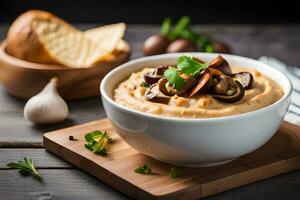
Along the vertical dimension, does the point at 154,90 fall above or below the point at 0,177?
above

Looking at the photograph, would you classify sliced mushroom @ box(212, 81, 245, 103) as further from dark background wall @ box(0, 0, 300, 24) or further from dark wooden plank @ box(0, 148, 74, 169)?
dark background wall @ box(0, 0, 300, 24)

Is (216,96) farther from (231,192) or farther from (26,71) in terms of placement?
(26,71)

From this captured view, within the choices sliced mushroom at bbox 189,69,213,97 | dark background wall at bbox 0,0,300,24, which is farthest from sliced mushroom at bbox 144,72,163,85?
dark background wall at bbox 0,0,300,24

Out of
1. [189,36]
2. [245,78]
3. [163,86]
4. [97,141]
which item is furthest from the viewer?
[189,36]

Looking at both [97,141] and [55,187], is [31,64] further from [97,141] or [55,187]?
[55,187]

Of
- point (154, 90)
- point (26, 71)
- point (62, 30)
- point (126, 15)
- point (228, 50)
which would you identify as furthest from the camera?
point (126, 15)

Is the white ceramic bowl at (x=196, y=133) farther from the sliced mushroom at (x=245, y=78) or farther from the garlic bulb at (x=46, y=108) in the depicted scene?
the garlic bulb at (x=46, y=108)

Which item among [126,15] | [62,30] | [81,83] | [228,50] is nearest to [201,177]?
[81,83]

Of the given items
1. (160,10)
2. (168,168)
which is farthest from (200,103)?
(160,10)
